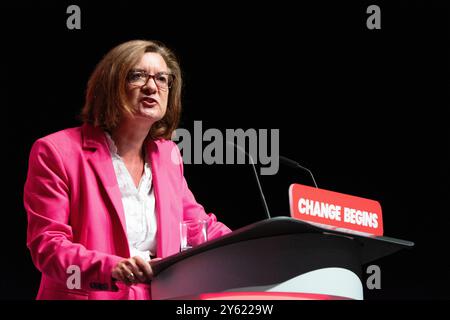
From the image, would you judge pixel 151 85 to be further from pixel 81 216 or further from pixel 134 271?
pixel 134 271

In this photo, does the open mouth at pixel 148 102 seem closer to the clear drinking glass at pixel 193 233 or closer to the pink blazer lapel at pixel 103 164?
the pink blazer lapel at pixel 103 164

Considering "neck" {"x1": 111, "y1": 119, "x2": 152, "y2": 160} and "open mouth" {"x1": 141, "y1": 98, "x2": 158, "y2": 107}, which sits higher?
"open mouth" {"x1": 141, "y1": 98, "x2": 158, "y2": 107}

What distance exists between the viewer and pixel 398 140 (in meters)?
3.94

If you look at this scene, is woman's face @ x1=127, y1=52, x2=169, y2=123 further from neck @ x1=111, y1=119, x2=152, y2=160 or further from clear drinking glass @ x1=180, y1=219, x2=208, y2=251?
clear drinking glass @ x1=180, y1=219, x2=208, y2=251

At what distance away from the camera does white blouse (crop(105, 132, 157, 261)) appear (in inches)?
92.6

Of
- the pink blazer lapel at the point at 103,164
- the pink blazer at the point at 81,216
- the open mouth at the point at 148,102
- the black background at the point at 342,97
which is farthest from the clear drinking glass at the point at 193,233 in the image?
the black background at the point at 342,97

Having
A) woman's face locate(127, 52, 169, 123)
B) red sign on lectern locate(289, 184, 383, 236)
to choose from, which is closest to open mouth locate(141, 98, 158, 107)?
woman's face locate(127, 52, 169, 123)

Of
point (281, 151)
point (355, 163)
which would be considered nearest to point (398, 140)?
point (355, 163)

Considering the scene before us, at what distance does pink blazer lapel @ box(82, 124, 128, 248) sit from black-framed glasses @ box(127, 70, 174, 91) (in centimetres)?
23

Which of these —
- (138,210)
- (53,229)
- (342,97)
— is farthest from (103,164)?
(342,97)
